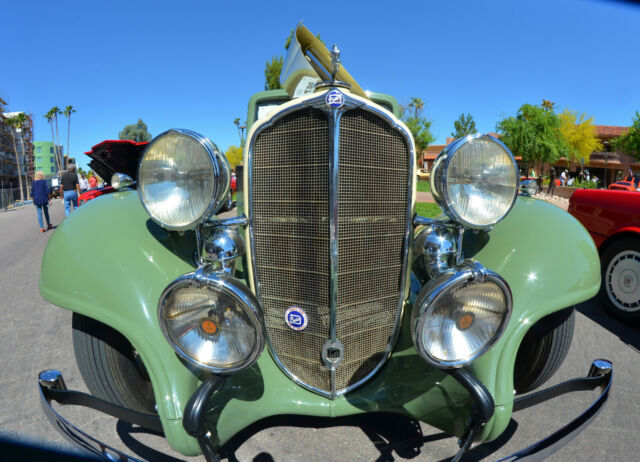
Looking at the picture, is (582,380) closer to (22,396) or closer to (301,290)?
(301,290)

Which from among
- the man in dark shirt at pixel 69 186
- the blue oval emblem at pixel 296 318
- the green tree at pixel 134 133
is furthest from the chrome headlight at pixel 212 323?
the green tree at pixel 134 133

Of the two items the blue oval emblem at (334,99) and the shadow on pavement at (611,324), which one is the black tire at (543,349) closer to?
the shadow on pavement at (611,324)

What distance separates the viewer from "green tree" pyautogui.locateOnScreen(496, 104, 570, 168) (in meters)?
29.4

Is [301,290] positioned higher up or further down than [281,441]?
higher up

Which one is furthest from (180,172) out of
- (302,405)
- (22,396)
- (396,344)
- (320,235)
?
(22,396)

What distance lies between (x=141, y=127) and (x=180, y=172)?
72697mm

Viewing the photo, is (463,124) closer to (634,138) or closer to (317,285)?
(634,138)

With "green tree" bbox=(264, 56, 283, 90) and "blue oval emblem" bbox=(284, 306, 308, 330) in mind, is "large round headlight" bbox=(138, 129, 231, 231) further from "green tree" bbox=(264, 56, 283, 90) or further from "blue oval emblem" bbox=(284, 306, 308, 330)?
"green tree" bbox=(264, 56, 283, 90)

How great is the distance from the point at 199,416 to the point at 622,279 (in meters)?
4.19

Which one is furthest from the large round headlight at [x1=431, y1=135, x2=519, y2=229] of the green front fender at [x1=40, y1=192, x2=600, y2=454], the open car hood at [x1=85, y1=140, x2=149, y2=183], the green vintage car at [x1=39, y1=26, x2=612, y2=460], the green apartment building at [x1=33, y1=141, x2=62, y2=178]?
the green apartment building at [x1=33, y1=141, x2=62, y2=178]

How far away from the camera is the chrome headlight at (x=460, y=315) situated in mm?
1490

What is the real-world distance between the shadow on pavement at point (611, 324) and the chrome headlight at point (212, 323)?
3365 mm

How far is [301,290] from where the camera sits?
5.83 ft

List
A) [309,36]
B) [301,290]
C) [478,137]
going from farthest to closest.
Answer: [309,36] → [301,290] → [478,137]
